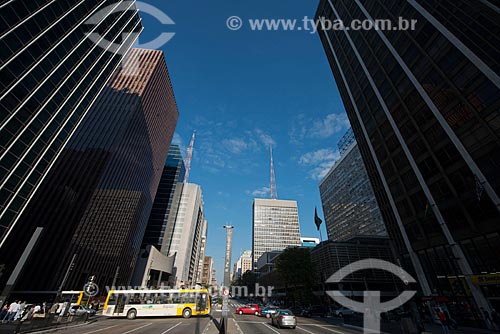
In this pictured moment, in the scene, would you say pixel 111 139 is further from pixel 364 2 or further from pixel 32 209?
pixel 364 2

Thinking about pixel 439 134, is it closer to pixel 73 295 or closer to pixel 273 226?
pixel 73 295

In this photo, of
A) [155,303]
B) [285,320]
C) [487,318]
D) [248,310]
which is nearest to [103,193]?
[155,303]

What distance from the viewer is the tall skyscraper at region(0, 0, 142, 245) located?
2439cm

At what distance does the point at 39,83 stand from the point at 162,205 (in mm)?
77882

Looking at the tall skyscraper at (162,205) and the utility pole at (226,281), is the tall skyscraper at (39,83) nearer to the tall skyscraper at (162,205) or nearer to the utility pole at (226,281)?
the utility pole at (226,281)

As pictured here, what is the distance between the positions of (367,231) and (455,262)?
157ft

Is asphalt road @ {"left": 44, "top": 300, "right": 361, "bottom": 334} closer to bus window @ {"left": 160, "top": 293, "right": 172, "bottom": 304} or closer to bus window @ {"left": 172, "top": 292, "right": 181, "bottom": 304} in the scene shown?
bus window @ {"left": 160, "top": 293, "right": 172, "bottom": 304}

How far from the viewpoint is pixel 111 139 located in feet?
186

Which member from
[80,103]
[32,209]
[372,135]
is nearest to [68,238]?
[32,209]

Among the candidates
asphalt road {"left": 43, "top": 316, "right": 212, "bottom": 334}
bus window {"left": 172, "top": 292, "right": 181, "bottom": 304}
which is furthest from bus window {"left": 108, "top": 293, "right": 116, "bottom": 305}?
asphalt road {"left": 43, "top": 316, "right": 212, "bottom": 334}

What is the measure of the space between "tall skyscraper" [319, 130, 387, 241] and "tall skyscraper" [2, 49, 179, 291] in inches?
2806

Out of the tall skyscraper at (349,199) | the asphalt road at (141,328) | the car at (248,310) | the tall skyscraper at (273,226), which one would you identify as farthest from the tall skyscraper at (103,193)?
the tall skyscraper at (273,226)

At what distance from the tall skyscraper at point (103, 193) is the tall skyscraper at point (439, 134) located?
60095mm

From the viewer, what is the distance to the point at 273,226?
13875 cm
